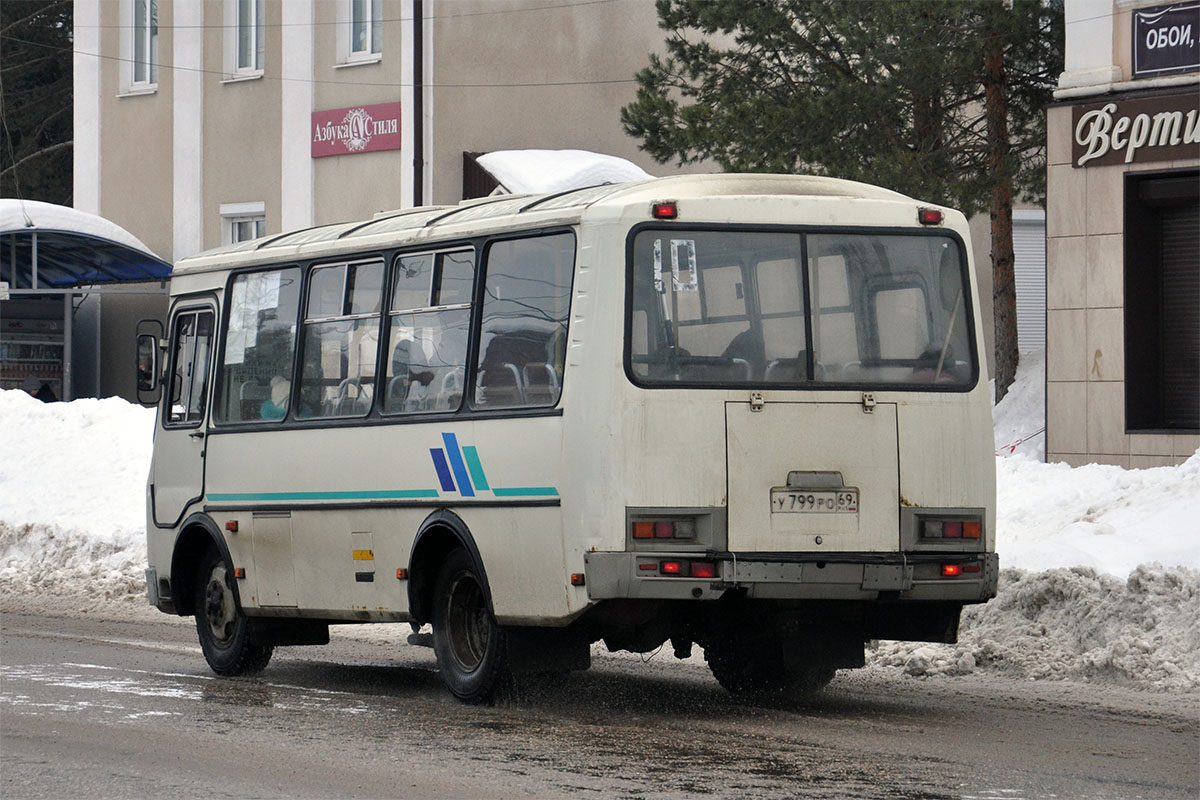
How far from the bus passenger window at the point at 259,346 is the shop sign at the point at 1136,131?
35.8 ft

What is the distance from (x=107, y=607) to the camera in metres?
18.7

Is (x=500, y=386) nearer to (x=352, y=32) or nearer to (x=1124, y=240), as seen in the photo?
(x=1124, y=240)

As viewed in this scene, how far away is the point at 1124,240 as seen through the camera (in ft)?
69.4

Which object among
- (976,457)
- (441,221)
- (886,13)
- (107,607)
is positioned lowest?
(107,607)

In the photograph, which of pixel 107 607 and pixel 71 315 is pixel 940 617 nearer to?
pixel 107 607

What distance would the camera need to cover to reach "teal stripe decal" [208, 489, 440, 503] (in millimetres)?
11500

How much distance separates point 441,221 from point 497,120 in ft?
76.2

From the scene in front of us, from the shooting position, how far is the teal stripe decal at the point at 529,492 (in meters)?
10.4

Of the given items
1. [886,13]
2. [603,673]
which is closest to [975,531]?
[603,673]

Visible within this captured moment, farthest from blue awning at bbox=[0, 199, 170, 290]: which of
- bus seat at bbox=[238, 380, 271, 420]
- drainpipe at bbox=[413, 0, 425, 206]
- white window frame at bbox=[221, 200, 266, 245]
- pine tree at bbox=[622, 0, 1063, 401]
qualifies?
bus seat at bbox=[238, 380, 271, 420]

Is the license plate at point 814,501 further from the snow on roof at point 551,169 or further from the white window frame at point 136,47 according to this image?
the white window frame at point 136,47

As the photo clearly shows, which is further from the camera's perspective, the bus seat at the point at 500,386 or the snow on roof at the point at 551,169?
the snow on roof at the point at 551,169

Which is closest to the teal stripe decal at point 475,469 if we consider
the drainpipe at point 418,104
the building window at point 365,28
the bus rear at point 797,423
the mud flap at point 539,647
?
the mud flap at point 539,647

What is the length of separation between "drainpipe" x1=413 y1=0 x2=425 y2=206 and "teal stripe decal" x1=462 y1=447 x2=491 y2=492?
2277 cm
